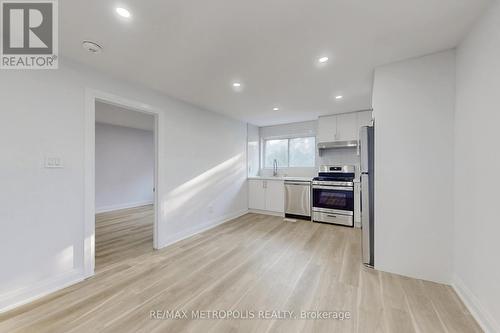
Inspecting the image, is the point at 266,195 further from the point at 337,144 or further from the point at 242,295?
the point at 242,295

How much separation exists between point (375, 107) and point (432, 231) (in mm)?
1504

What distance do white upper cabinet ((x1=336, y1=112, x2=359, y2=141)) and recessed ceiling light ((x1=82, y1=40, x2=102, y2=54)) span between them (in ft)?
14.2

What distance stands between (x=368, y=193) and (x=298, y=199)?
2.24 meters

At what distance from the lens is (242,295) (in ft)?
6.29

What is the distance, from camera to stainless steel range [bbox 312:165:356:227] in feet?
13.4

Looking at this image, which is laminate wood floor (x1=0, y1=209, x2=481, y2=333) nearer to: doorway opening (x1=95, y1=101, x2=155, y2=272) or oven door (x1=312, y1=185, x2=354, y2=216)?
doorway opening (x1=95, y1=101, x2=155, y2=272)

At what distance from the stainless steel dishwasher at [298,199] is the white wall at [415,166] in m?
2.20

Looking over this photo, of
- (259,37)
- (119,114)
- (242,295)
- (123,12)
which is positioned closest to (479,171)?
(259,37)

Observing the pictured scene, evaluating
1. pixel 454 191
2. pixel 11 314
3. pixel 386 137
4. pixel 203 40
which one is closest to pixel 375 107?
pixel 386 137

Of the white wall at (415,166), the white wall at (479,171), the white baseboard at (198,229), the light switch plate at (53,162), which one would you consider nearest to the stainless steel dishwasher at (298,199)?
the white baseboard at (198,229)

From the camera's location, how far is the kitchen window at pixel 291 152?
529 cm
